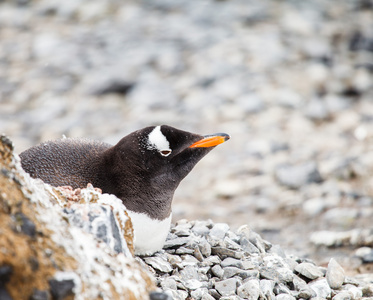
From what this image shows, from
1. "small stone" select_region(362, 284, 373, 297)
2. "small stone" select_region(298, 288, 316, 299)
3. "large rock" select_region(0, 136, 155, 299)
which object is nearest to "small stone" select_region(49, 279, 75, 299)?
"large rock" select_region(0, 136, 155, 299)

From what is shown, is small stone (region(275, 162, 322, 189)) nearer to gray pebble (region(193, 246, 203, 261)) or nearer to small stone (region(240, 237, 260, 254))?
small stone (region(240, 237, 260, 254))

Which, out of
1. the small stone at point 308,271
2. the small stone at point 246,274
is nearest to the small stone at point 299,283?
the small stone at point 308,271

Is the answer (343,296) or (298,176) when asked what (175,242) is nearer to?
(343,296)

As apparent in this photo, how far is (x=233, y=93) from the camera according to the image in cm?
929

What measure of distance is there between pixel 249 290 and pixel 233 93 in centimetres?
647

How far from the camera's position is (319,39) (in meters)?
10.9

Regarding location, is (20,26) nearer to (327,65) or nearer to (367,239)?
(327,65)

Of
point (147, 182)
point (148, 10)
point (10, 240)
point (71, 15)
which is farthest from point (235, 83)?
point (10, 240)

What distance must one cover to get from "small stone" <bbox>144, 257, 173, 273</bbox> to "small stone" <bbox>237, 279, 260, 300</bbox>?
408 millimetres

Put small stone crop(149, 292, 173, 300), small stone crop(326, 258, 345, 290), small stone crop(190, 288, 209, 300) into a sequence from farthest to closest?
small stone crop(326, 258, 345, 290)
small stone crop(190, 288, 209, 300)
small stone crop(149, 292, 173, 300)

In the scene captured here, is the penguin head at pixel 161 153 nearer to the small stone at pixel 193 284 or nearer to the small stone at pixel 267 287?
the small stone at pixel 193 284

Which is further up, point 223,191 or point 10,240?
point 10,240

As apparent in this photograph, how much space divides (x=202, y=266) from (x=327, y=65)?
300 inches

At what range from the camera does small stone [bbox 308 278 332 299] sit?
11.1 ft
